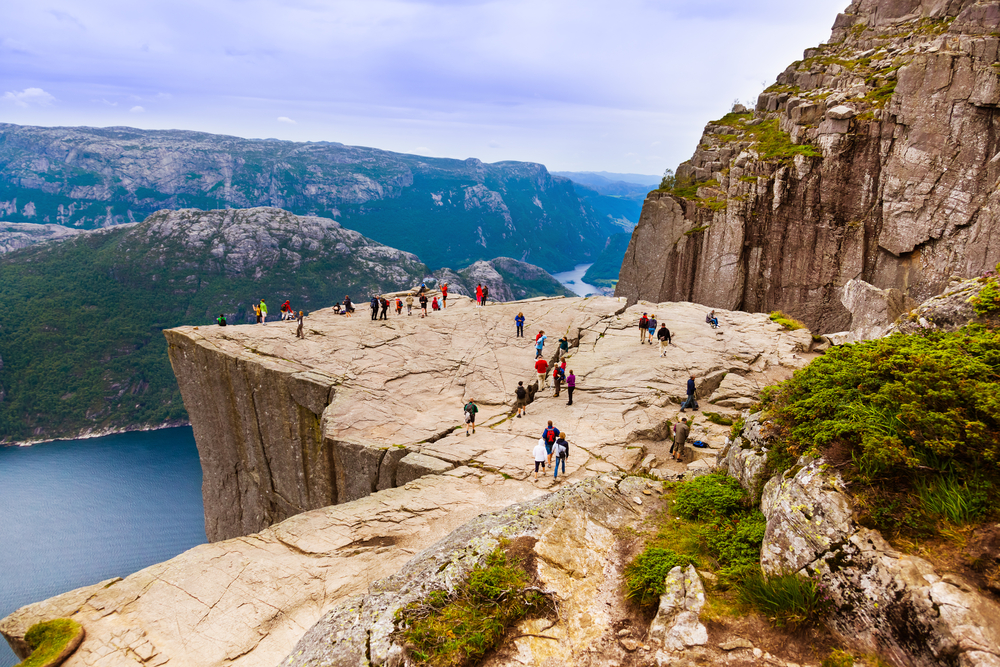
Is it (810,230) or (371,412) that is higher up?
(810,230)

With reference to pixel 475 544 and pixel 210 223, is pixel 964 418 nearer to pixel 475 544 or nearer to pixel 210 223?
pixel 475 544

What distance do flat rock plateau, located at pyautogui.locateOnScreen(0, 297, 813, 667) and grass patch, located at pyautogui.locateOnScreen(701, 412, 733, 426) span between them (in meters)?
0.95

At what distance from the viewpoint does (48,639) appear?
1138cm

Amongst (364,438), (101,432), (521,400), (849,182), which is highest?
(849,182)

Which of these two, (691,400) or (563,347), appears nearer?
(691,400)

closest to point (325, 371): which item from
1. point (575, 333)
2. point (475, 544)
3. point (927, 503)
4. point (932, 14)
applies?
point (575, 333)

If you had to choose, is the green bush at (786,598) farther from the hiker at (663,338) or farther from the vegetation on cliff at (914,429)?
the hiker at (663,338)

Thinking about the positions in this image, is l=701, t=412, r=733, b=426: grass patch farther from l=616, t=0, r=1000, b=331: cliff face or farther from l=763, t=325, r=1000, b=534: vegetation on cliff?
l=616, t=0, r=1000, b=331: cliff face

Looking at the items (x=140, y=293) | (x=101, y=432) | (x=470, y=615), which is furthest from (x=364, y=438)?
(x=140, y=293)

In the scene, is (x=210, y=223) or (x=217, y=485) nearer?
(x=217, y=485)

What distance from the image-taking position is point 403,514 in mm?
15312

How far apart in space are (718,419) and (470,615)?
14061mm

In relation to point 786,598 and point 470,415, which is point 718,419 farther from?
point 786,598

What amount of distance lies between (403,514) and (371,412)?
26.6 ft
